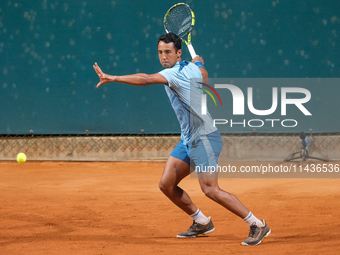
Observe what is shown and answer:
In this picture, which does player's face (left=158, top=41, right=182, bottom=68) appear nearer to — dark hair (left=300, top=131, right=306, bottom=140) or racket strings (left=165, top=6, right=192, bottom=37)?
racket strings (left=165, top=6, right=192, bottom=37)

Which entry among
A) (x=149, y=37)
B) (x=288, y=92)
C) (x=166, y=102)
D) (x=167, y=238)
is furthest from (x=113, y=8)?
(x=167, y=238)

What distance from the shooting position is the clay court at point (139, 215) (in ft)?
11.3

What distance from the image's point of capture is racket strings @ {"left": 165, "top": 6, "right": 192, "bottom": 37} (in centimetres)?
470

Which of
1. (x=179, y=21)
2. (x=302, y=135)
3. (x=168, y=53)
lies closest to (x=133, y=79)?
(x=168, y=53)

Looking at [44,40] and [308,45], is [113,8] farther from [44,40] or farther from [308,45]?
[308,45]

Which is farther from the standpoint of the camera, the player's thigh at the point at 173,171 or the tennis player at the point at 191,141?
the player's thigh at the point at 173,171

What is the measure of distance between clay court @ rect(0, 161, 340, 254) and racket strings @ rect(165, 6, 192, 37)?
1.99 metres

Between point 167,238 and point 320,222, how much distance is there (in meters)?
1.55

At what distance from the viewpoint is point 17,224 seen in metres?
4.24

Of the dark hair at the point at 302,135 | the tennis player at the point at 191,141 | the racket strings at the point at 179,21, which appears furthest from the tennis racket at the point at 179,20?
the dark hair at the point at 302,135

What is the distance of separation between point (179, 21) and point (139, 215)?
7.09 feet

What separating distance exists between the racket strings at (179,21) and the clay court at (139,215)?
1.99 m

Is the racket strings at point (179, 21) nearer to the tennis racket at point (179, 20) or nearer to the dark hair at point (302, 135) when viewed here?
the tennis racket at point (179, 20)

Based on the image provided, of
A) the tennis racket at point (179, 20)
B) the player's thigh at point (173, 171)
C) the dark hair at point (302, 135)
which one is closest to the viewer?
the player's thigh at point (173, 171)
